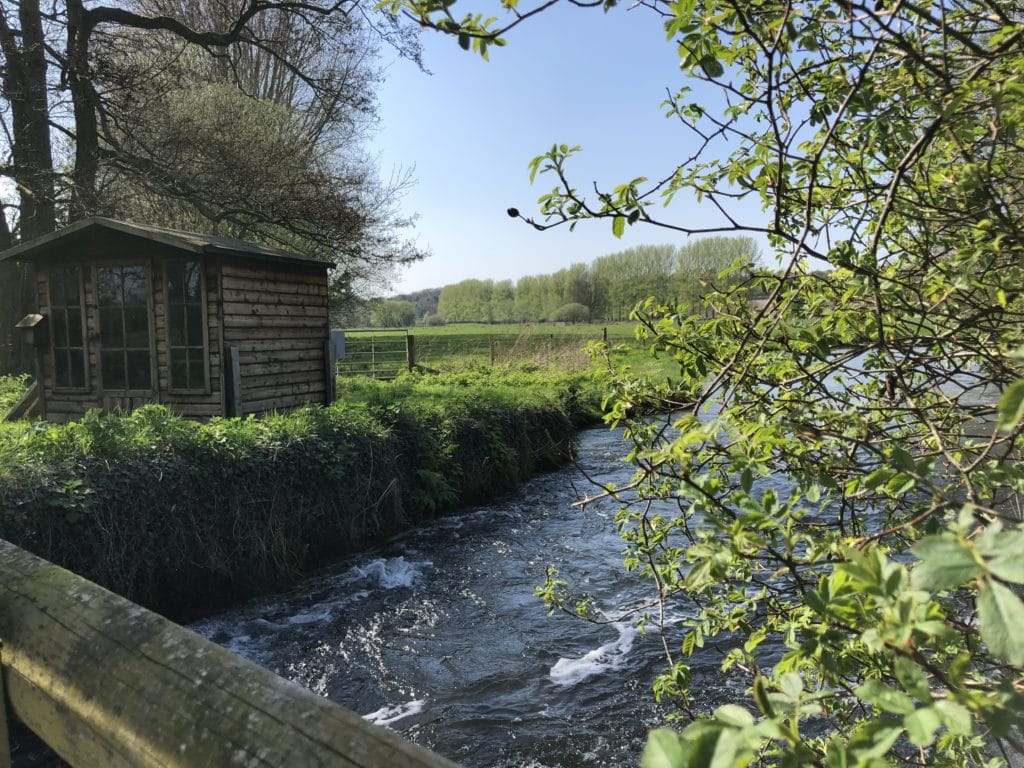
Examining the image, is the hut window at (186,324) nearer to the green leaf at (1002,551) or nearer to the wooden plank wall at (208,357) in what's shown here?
the wooden plank wall at (208,357)

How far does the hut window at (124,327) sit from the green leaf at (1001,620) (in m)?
10.8

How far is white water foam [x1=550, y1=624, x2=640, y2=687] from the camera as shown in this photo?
529 centimetres

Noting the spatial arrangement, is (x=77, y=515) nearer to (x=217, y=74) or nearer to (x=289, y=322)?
(x=289, y=322)

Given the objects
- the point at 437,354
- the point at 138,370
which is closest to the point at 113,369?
the point at 138,370

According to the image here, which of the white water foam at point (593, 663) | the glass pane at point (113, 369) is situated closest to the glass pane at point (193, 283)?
the glass pane at point (113, 369)

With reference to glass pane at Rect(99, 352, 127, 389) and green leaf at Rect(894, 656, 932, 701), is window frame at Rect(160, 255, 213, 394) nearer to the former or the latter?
glass pane at Rect(99, 352, 127, 389)

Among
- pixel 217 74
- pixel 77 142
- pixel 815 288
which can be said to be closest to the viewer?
pixel 815 288

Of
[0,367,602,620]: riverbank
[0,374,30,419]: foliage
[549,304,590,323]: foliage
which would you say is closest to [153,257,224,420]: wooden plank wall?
[0,367,602,620]: riverbank

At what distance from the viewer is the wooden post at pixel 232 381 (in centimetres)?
937

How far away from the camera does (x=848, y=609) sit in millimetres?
947

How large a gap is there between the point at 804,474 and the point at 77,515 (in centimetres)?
575

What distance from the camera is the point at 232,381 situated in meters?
9.36

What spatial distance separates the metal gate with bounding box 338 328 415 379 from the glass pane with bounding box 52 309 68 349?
1233 cm

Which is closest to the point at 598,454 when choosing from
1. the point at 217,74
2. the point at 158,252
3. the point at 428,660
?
the point at 428,660
